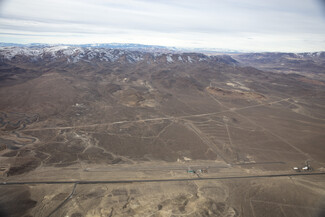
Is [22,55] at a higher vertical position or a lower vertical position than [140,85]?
higher

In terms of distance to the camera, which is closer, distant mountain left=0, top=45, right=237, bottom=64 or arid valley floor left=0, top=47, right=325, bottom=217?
arid valley floor left=0, top=47, right=325, bottom=217

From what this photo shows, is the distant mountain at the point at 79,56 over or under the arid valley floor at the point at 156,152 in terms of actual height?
over

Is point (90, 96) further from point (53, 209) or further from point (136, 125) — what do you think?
point (53, 209)

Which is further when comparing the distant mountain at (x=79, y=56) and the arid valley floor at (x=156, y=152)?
the distant mountain at (x=79, y=56)

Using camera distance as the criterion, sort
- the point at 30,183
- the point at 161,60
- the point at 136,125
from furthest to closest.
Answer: the point at 161,60
the point at 136,125
the point at 30,183

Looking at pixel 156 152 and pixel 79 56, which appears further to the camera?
pixel 79 56

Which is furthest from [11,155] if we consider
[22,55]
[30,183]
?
[22,55]

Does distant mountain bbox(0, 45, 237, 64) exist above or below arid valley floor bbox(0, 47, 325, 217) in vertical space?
above

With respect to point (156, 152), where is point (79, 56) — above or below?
above
